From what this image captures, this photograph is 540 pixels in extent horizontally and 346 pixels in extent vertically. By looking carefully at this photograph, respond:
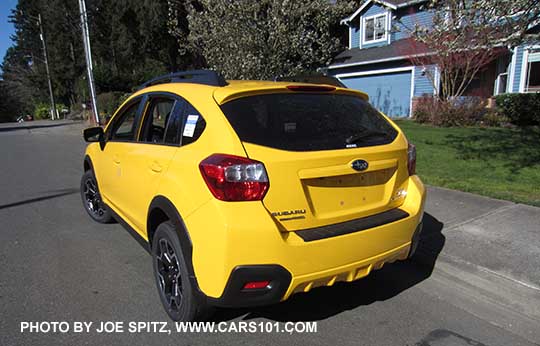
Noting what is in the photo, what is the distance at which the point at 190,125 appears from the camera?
2.77 metres

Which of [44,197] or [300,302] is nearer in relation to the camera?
[300,302]

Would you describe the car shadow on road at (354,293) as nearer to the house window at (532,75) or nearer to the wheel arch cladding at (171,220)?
the wheel arch cladding at (171,220)

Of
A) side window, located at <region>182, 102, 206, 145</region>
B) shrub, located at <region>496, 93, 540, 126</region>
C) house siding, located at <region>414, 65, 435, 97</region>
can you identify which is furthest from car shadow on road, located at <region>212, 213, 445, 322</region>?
house siding, located at <region>414, 65, 435, 97</region>

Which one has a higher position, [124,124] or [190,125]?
[190,125]

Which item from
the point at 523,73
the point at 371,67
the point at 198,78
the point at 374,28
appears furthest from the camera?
the point at 374,28

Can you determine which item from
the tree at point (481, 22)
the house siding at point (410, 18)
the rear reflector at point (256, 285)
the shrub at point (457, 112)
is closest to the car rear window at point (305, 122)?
the rear reflector at point (256, 285)

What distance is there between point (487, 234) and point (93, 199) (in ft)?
16.1

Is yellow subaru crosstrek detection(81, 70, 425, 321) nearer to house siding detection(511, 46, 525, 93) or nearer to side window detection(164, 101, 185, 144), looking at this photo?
side window detection(164, 101, 185, 144)

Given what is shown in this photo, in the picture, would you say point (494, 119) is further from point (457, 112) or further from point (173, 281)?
point (173, 281)

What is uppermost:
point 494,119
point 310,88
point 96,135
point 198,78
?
A: point 198,78

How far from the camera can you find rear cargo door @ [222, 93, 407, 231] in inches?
93.4

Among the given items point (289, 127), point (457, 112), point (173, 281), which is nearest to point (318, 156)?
point (289, 127)

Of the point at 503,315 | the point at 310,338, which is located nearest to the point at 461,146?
the point at 503,315

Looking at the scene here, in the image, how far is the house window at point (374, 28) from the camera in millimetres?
19883
